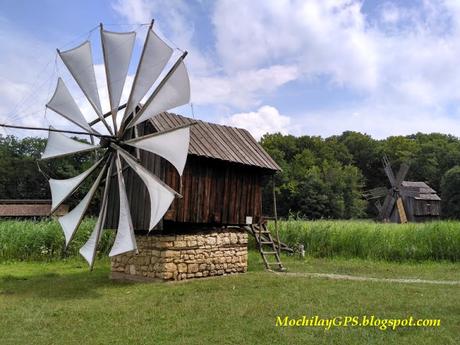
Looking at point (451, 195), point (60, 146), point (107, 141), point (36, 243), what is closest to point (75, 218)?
point (60, 146)

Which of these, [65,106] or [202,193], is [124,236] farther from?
[65,106]

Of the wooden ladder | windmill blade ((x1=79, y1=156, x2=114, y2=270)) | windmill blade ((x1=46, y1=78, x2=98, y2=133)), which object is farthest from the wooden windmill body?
windmill blade ((x1=46, y1=78, x2=98, y2=133))

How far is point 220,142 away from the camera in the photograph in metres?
13.8

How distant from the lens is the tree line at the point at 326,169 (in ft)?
157

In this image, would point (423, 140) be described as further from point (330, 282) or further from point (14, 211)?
point (330, 282)

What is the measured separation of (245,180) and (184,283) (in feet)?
12.6

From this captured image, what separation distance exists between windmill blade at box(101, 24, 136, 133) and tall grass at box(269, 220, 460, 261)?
11.1m

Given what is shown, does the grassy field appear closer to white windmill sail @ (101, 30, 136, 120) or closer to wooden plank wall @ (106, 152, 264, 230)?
wooden plank wall @ (106, 152, 264, 230)

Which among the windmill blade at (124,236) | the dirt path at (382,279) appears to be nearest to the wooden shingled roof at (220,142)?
the windmill blade at (124,236)

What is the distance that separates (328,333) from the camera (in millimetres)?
6691

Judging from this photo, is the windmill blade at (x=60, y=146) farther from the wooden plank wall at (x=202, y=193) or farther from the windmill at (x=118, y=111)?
the wooden plank wall at (x=202, y=193)

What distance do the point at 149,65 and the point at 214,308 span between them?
594 centimetres

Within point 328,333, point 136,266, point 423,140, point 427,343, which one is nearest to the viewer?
point 427,343

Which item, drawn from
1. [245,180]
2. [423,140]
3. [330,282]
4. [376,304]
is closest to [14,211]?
[245,180]
